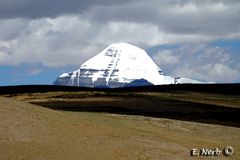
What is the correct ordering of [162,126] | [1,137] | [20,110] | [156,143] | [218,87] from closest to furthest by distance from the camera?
[1,137]
[156,143]
[20,110]
[162,126]
[218,87]

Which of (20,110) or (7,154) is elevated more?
(20,110)

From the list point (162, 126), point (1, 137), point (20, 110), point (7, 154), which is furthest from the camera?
point (162, 126)

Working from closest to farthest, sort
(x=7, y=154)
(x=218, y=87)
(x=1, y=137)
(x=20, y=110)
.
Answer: (x=7, y=154) → (x=1, y=137) → (x=20, y=110) → (x=218, y=87)

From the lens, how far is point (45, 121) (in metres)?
25.9

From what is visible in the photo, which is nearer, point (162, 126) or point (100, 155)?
point (100, 155)

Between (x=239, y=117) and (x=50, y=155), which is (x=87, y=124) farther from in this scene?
(x=239, y=117)

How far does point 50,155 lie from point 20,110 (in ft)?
22.6

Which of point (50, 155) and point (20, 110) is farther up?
point (20, 110)

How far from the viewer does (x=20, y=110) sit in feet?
88.8

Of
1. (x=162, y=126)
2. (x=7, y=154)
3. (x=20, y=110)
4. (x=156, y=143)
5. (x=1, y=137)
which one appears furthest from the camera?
(x=162, y=126)

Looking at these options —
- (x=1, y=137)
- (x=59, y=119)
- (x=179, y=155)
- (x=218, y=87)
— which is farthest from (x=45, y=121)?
(x=218, y=87)

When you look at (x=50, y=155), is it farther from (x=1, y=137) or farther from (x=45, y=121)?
(x=45, y=121)

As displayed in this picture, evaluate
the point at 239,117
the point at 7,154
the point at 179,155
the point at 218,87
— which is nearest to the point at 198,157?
the point at 179,155

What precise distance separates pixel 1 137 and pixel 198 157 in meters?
8.70
